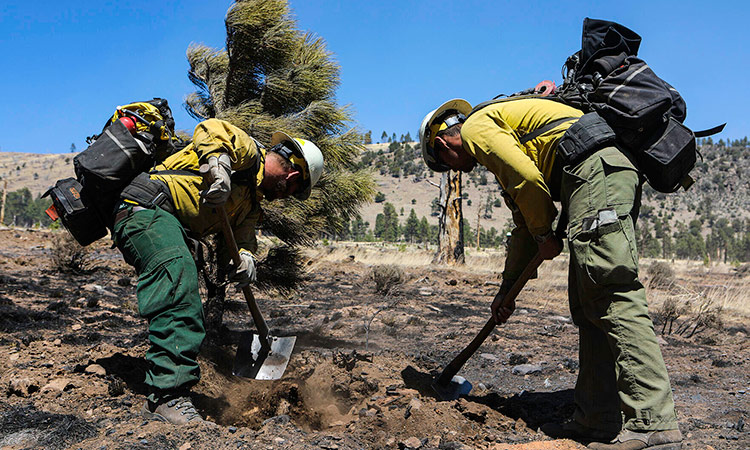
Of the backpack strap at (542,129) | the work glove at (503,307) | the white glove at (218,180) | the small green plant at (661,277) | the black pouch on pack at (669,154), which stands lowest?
the small green plant at (661,277)

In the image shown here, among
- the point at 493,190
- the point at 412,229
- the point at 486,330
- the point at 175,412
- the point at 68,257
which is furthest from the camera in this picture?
the point at 493,190

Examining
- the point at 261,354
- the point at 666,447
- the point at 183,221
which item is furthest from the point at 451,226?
the point at 666,447

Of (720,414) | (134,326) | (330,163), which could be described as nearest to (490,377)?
(720,414)

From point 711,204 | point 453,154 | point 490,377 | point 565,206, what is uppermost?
point 711,204

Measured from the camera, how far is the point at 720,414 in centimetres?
300

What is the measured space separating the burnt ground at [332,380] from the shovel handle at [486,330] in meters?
0.19

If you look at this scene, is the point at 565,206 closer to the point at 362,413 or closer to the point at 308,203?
the point at 362,413

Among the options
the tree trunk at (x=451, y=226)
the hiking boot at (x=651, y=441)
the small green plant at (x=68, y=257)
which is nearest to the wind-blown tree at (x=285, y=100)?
the hiking boot at (x=651, y=441)

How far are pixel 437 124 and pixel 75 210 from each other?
6.95ft

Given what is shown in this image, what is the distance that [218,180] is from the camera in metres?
2.78

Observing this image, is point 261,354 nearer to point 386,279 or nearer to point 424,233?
point 386,279

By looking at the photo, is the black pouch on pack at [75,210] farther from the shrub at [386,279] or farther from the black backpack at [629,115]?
the shrub at [386,279]

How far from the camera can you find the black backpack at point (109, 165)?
2857 mm

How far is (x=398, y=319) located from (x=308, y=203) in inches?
79.9
